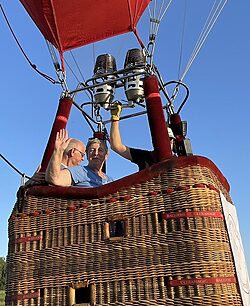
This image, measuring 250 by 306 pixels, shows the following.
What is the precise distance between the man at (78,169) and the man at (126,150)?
11 centimetres

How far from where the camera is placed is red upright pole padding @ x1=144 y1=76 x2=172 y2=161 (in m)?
1.60

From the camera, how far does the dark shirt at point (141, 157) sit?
2086mm

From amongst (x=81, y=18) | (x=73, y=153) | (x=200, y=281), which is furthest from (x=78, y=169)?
(x=81, y=18)

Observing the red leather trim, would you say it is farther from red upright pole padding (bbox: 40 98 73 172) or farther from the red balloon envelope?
the red balloon envelope

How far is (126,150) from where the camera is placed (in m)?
2.10

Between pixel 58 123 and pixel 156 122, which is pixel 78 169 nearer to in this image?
pixel 58 123

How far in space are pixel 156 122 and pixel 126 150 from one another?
0.44 metres

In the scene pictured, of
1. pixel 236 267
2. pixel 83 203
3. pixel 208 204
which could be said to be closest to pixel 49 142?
pixel 83 203

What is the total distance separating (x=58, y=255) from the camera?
152 centimetres

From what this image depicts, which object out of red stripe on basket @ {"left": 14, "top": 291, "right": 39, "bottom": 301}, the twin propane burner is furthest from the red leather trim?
the twin propane burner

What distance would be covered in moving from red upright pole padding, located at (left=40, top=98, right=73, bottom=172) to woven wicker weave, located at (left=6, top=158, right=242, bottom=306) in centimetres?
21

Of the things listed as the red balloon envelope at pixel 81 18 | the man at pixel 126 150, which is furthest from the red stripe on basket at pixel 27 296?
the red balloon envelope at pixel 81 18

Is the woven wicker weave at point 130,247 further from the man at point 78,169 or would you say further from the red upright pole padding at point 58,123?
the red upright pole padding at point 58,123

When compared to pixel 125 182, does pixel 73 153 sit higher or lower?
higher
